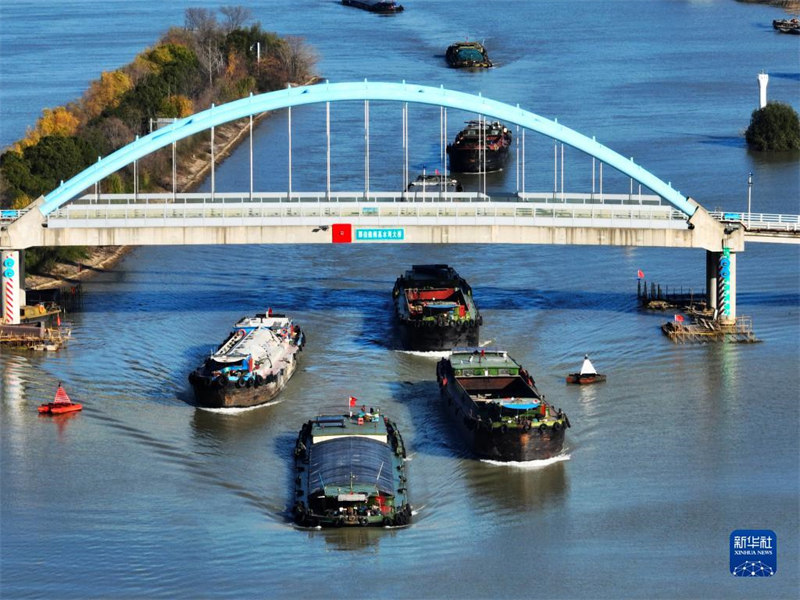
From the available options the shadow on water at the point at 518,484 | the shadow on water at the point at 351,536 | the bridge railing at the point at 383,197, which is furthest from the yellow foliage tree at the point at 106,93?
the shadow on water at the point at 351,536

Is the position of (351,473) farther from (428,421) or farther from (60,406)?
(60,406)

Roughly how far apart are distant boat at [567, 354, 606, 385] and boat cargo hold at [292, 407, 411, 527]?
333 inches

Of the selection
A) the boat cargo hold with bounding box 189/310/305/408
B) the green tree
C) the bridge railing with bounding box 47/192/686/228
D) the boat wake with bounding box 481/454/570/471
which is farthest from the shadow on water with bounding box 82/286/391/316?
the green tree

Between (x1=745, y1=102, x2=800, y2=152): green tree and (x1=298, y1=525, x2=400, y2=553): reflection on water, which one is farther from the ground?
(x1=745, y1=102, x2=800, y2=152): green tree

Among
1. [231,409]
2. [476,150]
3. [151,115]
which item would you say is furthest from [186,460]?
[476,150]

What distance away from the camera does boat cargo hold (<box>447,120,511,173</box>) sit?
107194 mm

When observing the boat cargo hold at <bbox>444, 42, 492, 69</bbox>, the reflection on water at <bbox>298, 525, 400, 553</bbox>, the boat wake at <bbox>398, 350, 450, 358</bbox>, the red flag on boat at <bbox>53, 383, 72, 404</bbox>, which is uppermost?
the boat cargo hold at <bbox>444, 42, 492, 69</bbox>

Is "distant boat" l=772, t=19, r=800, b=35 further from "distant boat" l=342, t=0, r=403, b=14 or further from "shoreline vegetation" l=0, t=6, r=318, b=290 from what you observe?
"shoreline vegetation" l=0, t=6, r=318, b=290

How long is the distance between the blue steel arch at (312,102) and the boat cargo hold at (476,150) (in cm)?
3611

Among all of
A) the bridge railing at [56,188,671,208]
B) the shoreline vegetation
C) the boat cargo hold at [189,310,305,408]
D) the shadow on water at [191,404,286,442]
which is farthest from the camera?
the shoreline vegetation

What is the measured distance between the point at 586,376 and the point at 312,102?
1457cm

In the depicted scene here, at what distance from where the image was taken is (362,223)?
68.1 metres

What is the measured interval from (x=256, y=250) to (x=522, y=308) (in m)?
16.5

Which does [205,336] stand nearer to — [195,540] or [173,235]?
[173,235]
